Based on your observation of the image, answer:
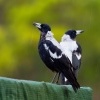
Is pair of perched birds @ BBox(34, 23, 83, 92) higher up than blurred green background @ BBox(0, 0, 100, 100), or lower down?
higher up

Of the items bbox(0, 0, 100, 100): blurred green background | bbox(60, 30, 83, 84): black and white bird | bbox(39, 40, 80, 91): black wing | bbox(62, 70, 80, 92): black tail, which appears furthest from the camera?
bbox(0, 0, 100, 100): blurred green background

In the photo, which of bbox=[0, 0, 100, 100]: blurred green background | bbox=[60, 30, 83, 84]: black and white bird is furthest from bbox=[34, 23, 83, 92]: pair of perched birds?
bbox=[0, 0, 100, 100]: blurred green background

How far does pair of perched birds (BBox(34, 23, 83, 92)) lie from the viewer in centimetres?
621

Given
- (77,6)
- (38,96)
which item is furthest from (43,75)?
(38,96)

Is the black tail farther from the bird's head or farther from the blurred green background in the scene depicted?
the blurred green background

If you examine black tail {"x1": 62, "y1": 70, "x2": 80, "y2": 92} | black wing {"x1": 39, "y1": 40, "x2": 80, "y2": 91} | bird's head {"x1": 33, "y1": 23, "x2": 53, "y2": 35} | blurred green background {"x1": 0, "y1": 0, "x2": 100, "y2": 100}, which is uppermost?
bird's head {"x1": 33, "y1": 23, "x2": 53, "y2": 35}

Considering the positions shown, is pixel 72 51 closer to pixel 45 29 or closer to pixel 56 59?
pixel 45 29

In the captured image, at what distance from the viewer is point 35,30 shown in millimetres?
12047

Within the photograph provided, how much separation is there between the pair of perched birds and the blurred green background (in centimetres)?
490

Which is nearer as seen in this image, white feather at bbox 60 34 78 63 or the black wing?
the black wing

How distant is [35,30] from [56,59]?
5.70 meters

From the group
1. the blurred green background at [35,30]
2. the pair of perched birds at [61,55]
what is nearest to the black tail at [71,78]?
the pair of perched birds at [61,55]

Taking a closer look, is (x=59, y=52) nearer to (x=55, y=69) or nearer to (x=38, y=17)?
(x=55, y=69)

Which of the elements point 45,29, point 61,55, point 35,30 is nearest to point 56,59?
point 61,55
